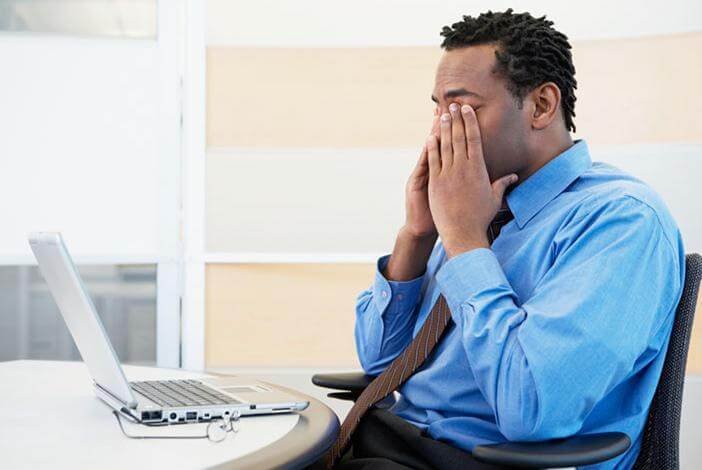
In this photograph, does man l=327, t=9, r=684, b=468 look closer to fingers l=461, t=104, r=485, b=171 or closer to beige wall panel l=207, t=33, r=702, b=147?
fingers l=461, t=104, r=485, b=171

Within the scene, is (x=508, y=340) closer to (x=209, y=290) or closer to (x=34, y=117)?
(x=209, y=290)

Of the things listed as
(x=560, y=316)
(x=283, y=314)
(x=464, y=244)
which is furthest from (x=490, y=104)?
(x=283, y=314)

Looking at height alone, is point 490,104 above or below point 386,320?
above

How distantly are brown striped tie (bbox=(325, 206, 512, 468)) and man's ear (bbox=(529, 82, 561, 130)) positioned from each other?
0.19m

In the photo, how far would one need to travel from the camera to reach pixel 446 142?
1731 millimetres

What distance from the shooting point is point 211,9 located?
361 cm

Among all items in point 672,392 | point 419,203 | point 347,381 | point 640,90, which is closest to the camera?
point 672,392

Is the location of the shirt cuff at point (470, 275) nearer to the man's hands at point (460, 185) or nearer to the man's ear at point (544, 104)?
the man's hands at point (460, 185)

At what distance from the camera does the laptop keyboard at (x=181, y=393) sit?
4.66ft

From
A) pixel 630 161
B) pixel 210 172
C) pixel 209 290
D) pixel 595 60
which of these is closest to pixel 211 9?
pixel 210 172

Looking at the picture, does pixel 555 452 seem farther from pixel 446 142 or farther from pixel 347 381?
pixel 347 381

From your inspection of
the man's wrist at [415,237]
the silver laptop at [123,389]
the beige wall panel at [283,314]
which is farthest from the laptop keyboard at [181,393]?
the beige wall panel at [283,314]

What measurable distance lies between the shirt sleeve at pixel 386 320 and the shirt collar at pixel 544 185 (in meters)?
0.36

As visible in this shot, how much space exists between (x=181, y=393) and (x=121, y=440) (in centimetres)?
27
